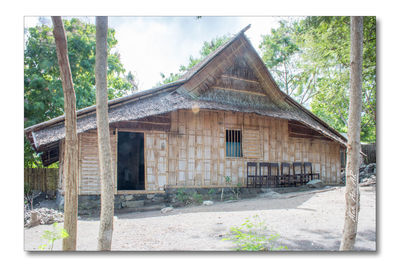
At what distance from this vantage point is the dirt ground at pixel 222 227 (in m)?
3.73

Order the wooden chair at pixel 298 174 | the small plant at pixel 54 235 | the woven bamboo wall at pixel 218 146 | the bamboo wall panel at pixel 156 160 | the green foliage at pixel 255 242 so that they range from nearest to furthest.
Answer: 1. the small plant at pixel 54 235
2. the green foliage at pixel 255 242
3. the bamboo wall panel at pixel 156 160
4. the woven bamboo wall at pixel 218 146
5. the wooden chair at pixel 298 174

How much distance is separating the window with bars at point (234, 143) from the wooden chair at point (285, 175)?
128 centimetres

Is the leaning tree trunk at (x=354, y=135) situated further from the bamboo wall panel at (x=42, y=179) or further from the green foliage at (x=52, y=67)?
the bamboo wall panel at (x=42, y=179)

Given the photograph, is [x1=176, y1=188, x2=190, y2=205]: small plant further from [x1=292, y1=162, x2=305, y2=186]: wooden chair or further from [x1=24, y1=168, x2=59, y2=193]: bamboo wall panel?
[x1=292, y1=162, x2=305, y2=186]: wooden chair

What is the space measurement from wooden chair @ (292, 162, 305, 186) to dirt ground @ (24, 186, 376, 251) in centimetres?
235

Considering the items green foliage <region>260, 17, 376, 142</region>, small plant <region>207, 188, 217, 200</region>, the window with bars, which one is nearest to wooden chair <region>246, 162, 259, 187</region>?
the window with bars

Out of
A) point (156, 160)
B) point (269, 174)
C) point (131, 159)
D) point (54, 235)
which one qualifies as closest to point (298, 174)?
point (269, 174)

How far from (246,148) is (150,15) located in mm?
4461

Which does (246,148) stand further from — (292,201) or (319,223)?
(319,223)

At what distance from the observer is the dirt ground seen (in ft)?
12.2

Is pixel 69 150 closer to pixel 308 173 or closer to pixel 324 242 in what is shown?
pixel 324 242

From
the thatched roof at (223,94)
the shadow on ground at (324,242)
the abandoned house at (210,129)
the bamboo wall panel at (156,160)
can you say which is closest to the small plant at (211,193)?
the abandoned house at (210,129)

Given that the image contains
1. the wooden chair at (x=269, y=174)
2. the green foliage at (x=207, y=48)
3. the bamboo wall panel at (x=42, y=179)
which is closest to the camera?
the green foliage at (x=207, y=48)

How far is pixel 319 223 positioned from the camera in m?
4.29
